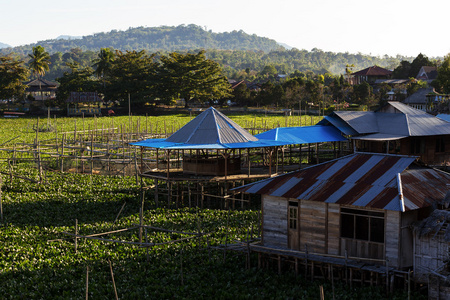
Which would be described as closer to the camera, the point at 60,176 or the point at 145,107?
the point at 60,176

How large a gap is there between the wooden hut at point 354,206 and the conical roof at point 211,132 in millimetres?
9173

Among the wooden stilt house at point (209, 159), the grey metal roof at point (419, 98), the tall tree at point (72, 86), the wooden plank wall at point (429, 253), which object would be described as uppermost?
the tall tree at point (72, 86)

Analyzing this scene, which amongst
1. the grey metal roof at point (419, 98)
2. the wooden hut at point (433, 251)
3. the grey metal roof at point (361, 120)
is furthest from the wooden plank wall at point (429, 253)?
the grey metal roof at point (419, 98)

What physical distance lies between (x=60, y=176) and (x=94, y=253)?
17270mm

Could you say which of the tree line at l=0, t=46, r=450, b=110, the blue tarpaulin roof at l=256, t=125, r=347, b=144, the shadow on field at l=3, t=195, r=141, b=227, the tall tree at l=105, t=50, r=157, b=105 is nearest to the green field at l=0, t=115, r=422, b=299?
the shadow on field at l=3, t=195, r=141, b=227

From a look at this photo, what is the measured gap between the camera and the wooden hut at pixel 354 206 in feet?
62.4

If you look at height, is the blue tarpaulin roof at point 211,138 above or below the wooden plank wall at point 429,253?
above

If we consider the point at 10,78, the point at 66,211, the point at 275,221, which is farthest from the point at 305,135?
the point at 10,78

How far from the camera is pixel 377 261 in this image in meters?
19.3

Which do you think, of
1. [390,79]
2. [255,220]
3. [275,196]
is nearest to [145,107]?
[390,79]

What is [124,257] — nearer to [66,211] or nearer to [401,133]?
[66,211]

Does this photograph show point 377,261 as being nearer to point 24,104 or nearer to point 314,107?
point 314,107

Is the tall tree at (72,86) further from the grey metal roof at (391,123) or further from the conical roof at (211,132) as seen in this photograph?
the conical roof at (211,132)

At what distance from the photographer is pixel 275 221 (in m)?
21.7
